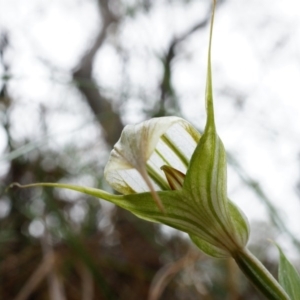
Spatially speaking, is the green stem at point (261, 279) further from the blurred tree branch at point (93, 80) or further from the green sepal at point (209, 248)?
the blurred tree branch at point (93, 80)

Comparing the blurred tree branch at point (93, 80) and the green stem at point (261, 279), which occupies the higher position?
the blurred tree branch at point (93, 80)

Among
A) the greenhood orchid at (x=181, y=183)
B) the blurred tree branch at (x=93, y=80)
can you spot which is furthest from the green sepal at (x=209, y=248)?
the blurred tree branch at (x=93, y=80)

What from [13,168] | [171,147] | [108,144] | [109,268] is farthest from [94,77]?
[171,147]

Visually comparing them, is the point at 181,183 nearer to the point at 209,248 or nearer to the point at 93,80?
the point at 209,248

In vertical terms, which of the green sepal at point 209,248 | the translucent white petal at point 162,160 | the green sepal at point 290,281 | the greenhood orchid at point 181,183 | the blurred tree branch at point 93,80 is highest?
the blurred tree branch at point 93,80

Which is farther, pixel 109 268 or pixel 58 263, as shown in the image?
pixel 109 268

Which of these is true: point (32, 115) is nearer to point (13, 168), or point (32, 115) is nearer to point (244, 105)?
point (13, 168)

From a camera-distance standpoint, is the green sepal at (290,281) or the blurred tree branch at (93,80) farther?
the blurred tree branch at (93,80)

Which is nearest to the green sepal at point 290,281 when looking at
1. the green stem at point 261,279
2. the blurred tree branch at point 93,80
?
the green stem at point 261,279
